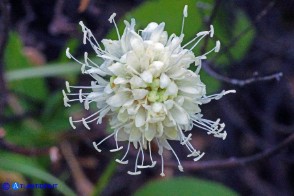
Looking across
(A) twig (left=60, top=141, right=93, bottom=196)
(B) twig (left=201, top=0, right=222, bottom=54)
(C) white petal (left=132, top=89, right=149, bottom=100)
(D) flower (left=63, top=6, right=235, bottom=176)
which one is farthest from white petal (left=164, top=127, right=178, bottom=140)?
(A) twig (left=60, top=141, right=93, bottom=196)

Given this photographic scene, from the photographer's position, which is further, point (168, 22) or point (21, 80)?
point (21, 80)

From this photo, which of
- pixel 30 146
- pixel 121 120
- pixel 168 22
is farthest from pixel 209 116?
pixel 121 120

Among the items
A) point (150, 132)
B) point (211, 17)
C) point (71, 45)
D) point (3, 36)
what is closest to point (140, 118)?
point (150, 132)

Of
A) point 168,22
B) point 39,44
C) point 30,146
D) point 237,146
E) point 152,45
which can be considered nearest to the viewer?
point 152,45

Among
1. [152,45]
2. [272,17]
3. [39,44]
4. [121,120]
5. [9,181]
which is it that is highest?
[39,44]

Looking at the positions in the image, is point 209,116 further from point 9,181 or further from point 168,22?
point 9,181

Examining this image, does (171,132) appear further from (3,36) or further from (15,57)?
(15,57)

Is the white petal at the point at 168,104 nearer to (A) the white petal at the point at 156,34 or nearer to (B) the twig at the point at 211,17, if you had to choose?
(A) the white petal at the point at 156,34

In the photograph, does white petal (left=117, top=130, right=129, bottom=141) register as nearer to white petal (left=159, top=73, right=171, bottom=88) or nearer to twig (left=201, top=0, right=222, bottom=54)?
white petal (left=159, top=73, right=171, bottom=88)
